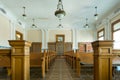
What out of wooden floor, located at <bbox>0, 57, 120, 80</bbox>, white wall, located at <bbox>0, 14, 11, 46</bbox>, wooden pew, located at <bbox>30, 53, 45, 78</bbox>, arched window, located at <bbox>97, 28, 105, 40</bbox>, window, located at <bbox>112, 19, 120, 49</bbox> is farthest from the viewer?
arched window, located at <bbox>97, 28, 105, 40</bbox>

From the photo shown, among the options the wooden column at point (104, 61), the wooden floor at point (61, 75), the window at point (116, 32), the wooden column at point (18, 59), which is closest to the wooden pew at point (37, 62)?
the wooden floor at point (61, 75)

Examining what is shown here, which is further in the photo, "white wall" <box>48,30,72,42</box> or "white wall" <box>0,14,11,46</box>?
"white wall" <box>48,30,72,42</box>

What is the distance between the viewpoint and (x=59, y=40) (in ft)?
52.0

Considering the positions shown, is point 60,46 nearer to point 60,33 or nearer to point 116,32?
point 60,33

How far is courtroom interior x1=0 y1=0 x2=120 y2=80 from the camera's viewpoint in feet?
7.00

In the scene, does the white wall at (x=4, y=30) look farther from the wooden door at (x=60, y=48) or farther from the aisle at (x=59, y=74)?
the wooden door at (x=60, y=48)

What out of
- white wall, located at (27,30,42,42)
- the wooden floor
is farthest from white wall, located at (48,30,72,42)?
the wooden floor

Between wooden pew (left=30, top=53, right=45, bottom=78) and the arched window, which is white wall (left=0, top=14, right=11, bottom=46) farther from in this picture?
the arched window

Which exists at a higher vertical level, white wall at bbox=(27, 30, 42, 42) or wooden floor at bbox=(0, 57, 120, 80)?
white wall at bbox=(27, 30, 42, 42)

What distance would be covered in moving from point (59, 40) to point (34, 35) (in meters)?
2.79

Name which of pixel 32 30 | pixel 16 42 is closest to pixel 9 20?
pixel 32 30

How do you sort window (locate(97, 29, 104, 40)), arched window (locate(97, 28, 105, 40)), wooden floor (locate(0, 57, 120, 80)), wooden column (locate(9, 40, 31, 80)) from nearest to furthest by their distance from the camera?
1. wooden column (locate(9, 40, 31, 80))
2. wooden floor (locate(0, 57, 120, 80))
3. arched window (locate(97, 28, 105, 40))
4. window (locate(97, 29, 104, 40))

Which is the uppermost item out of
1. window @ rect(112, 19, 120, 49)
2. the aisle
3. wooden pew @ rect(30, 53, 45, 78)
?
window @ rect(112, 19, 120, 49)

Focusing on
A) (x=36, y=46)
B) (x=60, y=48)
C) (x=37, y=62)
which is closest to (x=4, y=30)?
(x=37, y=62)
